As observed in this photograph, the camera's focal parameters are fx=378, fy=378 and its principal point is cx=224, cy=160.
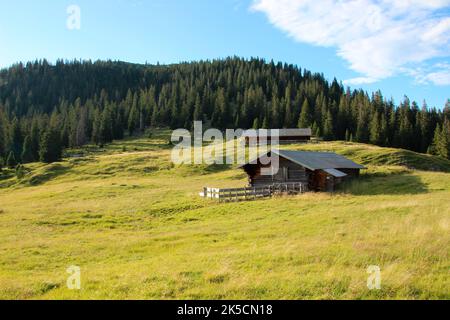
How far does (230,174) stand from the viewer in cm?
5859

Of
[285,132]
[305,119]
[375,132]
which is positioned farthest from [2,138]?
[375,132]

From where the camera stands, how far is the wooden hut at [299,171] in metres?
40.4

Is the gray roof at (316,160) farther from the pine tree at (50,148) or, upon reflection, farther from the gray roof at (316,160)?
the pine tree at (50,148)

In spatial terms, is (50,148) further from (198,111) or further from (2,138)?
(198,111)

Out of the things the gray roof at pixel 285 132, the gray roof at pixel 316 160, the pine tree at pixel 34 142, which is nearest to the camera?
the gray roof at pixel 316 160

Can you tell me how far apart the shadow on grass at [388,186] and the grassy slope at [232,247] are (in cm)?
19

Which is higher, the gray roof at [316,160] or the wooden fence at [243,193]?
the gray roof at [316,160]

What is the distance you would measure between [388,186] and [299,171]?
9.17 metres

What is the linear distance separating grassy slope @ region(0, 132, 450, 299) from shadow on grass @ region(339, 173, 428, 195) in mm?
186

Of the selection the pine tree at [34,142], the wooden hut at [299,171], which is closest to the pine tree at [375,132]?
the wooden hut at [299,171]

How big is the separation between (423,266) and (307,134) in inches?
3185

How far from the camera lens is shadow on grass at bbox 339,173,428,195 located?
115ft

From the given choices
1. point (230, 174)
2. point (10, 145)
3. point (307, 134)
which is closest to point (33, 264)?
point (230, 174)

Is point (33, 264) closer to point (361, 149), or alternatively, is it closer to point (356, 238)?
point (356, 238)
